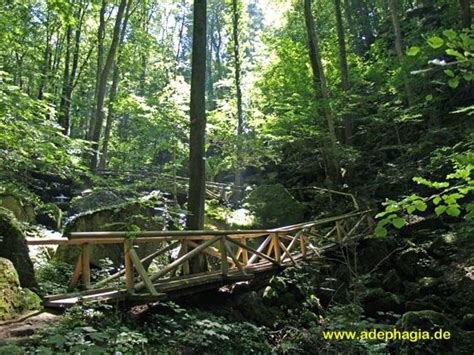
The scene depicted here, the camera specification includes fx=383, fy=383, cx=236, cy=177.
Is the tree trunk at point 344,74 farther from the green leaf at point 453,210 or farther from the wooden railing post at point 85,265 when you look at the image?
the green leaf at point 453,210

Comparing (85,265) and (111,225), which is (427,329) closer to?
(85,265)

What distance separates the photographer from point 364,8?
2691 centimetres

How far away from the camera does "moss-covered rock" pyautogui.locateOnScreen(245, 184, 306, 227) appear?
13211 millimetres

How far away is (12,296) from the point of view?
439cm

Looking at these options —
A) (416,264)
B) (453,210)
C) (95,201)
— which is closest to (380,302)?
(416,264)

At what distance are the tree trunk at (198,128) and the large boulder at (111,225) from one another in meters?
0.99

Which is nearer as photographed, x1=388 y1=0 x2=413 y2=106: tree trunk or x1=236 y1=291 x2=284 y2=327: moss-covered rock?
x1=236 y1=291 x2=284 y2=327: moss-covered rock

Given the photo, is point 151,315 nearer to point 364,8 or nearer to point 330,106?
point 330,106

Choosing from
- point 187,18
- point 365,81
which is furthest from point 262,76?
point 187,18

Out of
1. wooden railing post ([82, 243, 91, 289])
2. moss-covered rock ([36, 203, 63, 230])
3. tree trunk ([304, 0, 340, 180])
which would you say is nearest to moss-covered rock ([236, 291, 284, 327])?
wooden railing post ([82, 243, 91, 289])

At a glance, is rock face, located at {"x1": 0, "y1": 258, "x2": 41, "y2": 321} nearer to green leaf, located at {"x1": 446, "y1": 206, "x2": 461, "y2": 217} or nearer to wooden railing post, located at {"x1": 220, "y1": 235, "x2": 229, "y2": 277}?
wooden railing post, located at {"x1": 220, "y1": 235, "x2": 229, "y2": 277}

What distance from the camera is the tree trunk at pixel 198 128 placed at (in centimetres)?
732

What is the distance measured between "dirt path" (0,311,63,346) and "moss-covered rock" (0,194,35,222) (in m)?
5.70

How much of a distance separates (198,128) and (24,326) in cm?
459
